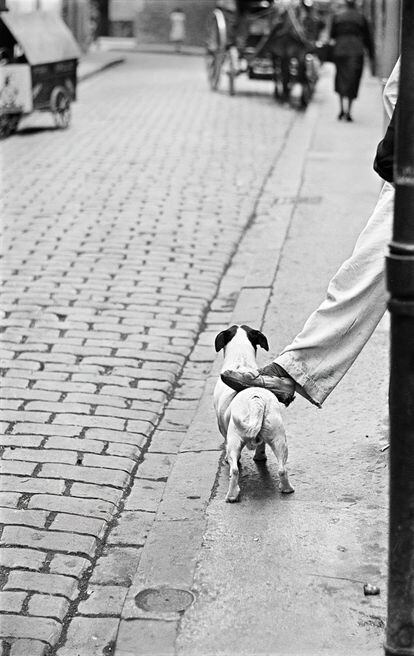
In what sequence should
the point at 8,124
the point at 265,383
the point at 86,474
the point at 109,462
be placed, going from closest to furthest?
the point at 265,383, the point at 86,474, the point at 109,462, the point at 8,124

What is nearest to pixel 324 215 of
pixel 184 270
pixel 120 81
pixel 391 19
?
pixel 184 270

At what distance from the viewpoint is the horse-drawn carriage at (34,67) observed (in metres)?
14.2

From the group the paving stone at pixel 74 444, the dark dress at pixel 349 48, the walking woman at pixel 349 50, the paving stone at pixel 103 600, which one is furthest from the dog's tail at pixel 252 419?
the dark dress at pixel 349 48

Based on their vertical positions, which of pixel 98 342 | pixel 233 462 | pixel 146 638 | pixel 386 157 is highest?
pixel 386 157

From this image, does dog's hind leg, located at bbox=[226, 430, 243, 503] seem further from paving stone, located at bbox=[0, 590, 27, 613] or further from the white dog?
paving stone, located at bbox=[0, 590, 27, 613]

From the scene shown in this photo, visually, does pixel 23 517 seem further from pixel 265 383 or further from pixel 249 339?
pixel 249 339

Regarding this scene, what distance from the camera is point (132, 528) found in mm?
4145

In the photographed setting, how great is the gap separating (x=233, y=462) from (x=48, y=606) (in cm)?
89

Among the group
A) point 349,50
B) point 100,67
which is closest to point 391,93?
point 349,50

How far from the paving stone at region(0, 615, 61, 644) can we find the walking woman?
13771 millimetres

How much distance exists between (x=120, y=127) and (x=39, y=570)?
12.4 m

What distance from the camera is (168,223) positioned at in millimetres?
9516

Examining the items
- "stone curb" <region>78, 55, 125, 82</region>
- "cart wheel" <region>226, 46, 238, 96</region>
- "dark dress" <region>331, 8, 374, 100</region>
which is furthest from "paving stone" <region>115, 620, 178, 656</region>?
"stone curb" <region>78, 55, 125, 82</region>

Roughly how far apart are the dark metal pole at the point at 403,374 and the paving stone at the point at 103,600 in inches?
40.9
